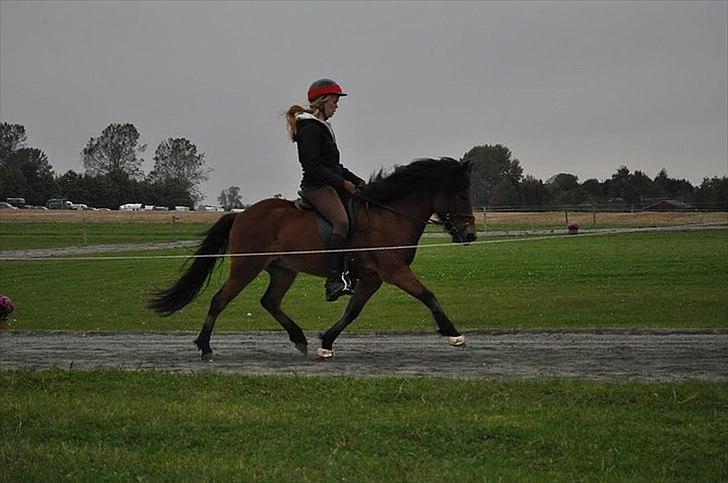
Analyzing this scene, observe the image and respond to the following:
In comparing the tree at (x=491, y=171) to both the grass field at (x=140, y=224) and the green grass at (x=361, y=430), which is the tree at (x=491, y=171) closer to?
the grass field at (x=140, y=224)

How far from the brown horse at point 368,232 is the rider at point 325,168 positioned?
251mm

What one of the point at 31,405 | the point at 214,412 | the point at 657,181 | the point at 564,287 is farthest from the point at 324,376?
the point at 657,181

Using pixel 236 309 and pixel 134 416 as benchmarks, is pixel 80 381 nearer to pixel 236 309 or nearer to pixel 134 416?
pixel 134 416

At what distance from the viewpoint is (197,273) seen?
48.2 ft

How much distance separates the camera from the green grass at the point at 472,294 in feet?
66.7

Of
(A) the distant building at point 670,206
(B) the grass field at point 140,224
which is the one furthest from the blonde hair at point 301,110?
(A) the distant building at point 670,206

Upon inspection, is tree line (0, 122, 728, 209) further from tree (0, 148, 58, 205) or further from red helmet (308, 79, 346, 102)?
red helmet (308, 79, 346, 102)

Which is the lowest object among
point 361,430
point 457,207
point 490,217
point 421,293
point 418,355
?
point 418,355

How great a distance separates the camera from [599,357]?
12.8 m

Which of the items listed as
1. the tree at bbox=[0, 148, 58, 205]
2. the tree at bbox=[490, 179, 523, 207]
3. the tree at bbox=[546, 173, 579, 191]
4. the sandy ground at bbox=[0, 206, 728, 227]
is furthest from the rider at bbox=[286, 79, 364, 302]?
the tree at bbox=[546, 173, 579, 191]

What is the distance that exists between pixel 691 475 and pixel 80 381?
649 cm

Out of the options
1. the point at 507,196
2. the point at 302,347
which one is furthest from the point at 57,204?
the point at 302,347

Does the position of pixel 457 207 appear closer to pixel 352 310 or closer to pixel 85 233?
pixel 352 310

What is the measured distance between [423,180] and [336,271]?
1.71m
